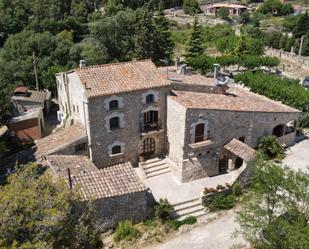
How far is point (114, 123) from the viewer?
30.0m

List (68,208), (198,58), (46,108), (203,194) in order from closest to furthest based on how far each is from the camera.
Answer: (68,208)
(203,194)
(46,108)
(198,58)

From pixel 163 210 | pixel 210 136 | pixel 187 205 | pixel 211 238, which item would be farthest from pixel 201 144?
pixel 211 238

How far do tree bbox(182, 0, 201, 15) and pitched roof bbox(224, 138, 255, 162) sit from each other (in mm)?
91093

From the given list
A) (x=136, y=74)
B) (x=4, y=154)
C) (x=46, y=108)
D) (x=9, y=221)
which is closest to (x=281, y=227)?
(x=9, y=221)

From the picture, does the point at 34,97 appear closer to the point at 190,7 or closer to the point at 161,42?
the point at 161,42

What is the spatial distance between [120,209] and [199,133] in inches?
344

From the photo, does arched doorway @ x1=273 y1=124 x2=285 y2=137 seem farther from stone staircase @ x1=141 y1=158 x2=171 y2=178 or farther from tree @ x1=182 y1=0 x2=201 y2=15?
tree @ x1=182 y1=0 x2=201 y2=15

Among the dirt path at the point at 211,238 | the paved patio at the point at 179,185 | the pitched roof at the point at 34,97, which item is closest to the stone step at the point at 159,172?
the paved patio at the point at 179,185

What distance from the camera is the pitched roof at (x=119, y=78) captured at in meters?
28.7

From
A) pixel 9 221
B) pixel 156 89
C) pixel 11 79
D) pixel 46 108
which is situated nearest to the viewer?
pixel 9 221

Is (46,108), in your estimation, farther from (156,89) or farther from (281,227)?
(281,227)

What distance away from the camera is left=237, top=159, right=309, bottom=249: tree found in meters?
20.0

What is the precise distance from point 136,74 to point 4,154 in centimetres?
1303

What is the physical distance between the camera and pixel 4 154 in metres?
32.7
